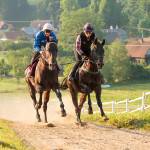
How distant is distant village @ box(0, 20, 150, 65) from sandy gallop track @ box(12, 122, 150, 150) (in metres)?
74.8

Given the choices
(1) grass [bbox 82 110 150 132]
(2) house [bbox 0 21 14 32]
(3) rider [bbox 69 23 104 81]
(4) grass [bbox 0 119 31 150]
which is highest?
(2) house [bbox 0 21 14 32]

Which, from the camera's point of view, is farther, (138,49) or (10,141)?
(138,49)

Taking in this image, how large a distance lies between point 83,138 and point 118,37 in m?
121

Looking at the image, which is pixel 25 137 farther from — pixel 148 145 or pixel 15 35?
pixel 15 35

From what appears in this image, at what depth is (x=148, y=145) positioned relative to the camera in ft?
34.7

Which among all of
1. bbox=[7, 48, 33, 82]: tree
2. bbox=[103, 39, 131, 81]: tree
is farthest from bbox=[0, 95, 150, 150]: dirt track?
bbox=[103, 39, 131, 81]: tree

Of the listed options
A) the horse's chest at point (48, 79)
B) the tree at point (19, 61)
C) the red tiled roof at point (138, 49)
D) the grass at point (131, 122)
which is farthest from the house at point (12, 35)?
the grass at point (131, 122)

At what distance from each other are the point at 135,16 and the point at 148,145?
165751 millimetres

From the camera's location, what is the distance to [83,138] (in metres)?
11.4

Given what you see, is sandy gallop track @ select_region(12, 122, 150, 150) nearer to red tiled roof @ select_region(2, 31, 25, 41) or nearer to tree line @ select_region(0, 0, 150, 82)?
tree line @ select_region(0, 0, 150, 82)

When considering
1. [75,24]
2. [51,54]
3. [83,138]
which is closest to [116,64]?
[75,24]

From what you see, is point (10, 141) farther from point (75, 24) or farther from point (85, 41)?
point (75, 24)

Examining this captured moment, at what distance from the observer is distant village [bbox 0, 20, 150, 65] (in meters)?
92.9

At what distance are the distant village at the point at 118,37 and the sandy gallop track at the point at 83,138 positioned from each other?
7476 cm
